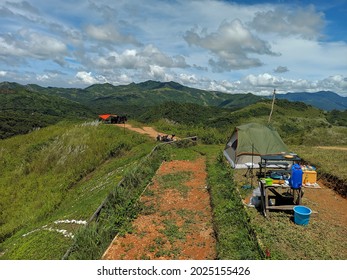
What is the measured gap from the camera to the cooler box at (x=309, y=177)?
14.8 metres

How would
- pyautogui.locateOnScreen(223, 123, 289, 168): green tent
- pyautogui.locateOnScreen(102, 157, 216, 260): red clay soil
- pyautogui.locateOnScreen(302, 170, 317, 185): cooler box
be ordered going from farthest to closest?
1. pyautogui.locateOnScreen(223, 123, 289, 168): green tent
2. pyautogui.locateOnScreen(302, 170, 317, 185): cooler box
3. pyautogui.locateOnScreen(102, 157, 216, 260): red clay soil

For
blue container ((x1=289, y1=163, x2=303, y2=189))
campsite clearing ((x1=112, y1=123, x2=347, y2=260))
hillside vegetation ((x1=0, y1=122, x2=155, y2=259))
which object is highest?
blue container ((x1=289, y1=163, x2=303, y2=189))

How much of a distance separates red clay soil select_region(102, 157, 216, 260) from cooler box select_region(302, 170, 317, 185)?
5.47 metres

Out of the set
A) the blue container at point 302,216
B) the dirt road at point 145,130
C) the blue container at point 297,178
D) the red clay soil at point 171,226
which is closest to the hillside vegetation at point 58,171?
the dirt road at point 145,130

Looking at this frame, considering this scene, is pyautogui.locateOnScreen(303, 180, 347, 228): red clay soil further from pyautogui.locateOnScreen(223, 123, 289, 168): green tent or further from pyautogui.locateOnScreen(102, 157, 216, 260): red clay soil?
pyautogui.locateOnScreen(102, 157, 216, 260): red clay soil

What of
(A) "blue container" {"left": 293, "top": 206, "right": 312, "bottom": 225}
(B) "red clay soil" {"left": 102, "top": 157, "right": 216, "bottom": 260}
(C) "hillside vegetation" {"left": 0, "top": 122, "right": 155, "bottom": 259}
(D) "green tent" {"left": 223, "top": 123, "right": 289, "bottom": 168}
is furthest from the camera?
(D) "green tent" {"left": 223, "top": 123, "right": 289, "bottom": 168}

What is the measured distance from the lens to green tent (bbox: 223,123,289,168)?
18.7 m

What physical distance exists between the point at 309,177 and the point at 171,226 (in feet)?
28.6

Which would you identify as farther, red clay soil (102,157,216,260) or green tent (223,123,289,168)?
green tent (223,123,289,168)

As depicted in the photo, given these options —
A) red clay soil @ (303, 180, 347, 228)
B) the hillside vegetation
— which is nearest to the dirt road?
the hillside vegetation

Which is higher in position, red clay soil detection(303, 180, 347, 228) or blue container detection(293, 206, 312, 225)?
blue container detection(293, 206, 312, 225)

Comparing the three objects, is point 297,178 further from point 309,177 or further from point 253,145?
point 253,145

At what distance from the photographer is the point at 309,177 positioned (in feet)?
48.8
